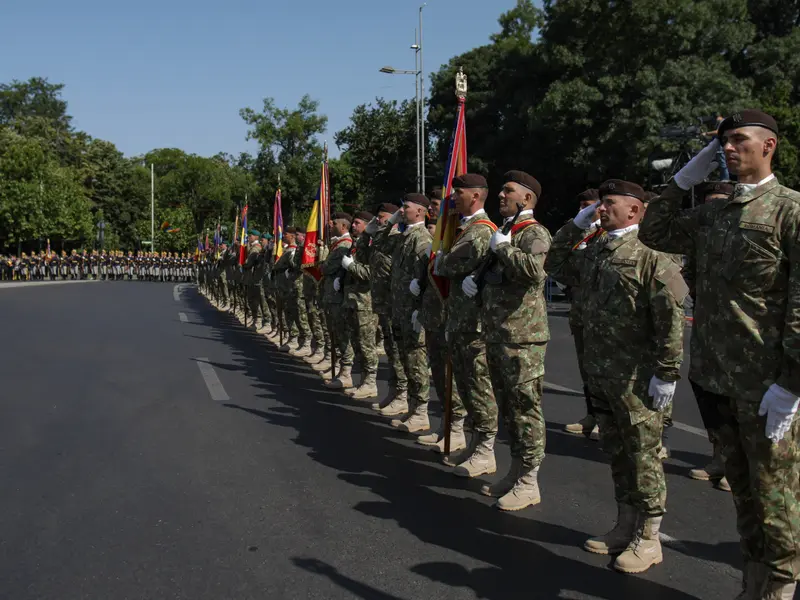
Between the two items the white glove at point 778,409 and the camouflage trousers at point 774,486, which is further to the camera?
the camouflage trousers at point 774,486

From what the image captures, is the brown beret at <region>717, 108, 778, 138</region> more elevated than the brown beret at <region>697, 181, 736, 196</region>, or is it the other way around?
the brown beret at <region>717, 108, 778, 138</region>

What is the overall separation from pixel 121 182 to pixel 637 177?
6763 cm

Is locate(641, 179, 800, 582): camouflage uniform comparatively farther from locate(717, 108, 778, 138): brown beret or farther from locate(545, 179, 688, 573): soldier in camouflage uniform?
locate(545, 179, 688, 573): soldier in camouflage uniform

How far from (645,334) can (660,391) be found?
0.39 meters

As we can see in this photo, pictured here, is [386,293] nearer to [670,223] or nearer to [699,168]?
[670,223]

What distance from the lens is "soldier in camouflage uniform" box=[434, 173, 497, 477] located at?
579cm

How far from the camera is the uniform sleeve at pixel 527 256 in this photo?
4.90 metres

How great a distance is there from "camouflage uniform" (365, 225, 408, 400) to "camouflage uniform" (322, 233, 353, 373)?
0.89 m

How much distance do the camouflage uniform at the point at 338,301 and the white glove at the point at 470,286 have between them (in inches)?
170

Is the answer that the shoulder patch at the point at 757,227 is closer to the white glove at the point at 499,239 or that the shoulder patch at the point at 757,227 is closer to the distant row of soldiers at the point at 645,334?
the distant row of soldiers at the point at 645,334

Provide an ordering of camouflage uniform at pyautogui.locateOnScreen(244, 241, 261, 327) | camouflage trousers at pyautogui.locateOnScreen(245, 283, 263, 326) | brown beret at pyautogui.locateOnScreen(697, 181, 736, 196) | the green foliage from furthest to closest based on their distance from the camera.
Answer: the green foliage < camouflage trousers at pyautogui.locateOnScreen(245, 283, 263, 326) < camouflage uniform at pyautogui.locateOnScreen(244, 241, 261, 327) < brown beret at pyautogui.locateOnScreen(697, 181, 736, 196)

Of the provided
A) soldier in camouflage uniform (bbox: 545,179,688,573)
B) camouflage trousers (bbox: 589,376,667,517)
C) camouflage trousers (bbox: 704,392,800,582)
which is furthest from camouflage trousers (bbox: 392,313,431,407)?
camouflage trousers (bbox: 704,392,800,582)

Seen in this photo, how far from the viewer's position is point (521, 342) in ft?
16.8

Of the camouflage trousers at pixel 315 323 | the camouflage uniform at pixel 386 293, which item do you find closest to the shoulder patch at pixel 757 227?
the camouflage uniform at pixel 386 293
